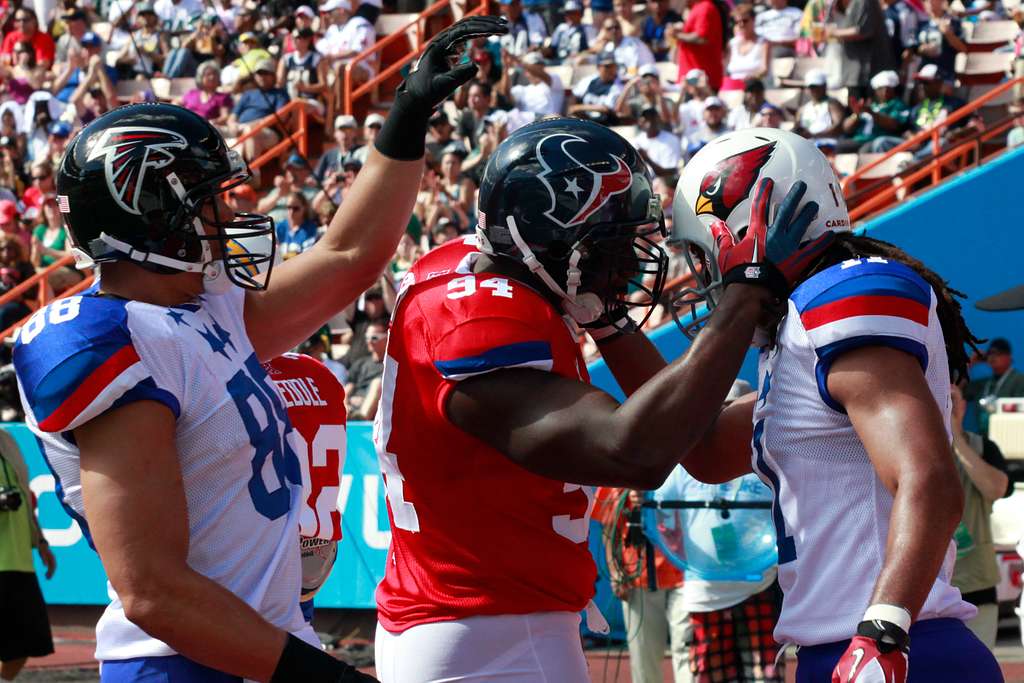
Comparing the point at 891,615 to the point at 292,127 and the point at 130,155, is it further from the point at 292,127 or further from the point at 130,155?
the point at 292,127

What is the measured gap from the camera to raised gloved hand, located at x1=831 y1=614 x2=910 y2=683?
8.08 feet

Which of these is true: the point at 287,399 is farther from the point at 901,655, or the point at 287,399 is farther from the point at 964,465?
the point at 964,465

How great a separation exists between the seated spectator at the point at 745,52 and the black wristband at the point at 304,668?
11.1 metres

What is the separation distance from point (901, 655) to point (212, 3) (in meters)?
15.5

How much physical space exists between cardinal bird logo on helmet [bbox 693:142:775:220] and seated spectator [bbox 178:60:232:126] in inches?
517

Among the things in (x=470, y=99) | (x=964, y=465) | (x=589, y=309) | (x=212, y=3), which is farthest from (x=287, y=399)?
(x=212, y=3)

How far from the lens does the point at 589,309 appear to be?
3.03 metres

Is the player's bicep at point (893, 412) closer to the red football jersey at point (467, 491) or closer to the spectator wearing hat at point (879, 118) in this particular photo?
the red football jersey at point (467, 491)

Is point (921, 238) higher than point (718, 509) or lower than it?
lower

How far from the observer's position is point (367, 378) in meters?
10.9

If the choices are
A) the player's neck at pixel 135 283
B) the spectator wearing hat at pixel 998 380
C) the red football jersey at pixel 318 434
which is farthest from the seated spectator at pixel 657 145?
the player's neck at pixel 135 283

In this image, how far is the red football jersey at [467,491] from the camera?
2875 millimetres

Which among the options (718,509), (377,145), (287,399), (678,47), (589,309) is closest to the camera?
(589,309)

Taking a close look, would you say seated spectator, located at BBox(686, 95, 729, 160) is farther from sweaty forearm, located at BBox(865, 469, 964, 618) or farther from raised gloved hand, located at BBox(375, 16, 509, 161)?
sweaty forearm, located at BBox(865, 469, 964, 618)
